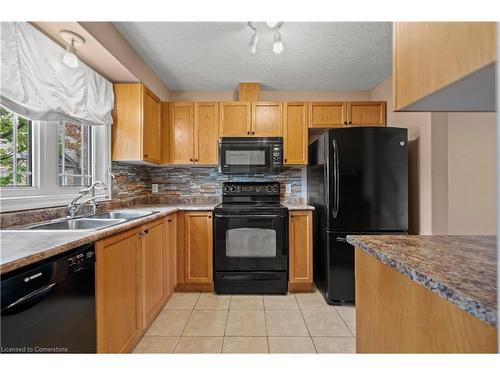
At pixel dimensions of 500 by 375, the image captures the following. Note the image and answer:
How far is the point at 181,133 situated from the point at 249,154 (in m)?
0.86

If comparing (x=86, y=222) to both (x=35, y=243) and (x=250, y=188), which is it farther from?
(x=250, y=188)

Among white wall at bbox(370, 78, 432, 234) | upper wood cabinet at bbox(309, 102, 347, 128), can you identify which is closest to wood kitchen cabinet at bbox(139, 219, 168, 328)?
upper wood cabinet at bbox(309, 102, 347, 128)

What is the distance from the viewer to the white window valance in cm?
127

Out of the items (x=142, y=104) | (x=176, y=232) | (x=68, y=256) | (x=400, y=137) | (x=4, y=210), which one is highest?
(x=142, y=104)

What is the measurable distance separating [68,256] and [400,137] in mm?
2588

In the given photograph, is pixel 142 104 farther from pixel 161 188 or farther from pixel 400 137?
pixel 400 137

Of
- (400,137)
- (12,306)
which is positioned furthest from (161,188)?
(400,137)

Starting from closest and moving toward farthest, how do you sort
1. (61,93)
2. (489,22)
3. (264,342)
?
1. (489,22)
2. (61,93)
3. (264,342)

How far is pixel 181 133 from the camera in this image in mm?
2842

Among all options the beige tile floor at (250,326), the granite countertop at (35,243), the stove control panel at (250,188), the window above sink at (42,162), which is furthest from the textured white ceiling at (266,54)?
the beige tile floor at (250,326)

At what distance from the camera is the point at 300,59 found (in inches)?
91.4

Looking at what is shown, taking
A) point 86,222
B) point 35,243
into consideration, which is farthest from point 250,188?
point 35,243

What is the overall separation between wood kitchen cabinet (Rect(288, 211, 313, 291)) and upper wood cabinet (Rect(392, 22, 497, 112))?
6.25ft

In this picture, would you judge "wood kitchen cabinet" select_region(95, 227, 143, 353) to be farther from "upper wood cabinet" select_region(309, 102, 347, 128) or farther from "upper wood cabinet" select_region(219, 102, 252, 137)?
"upper wood cabinet" select_region(309, 102, 347, 128)
